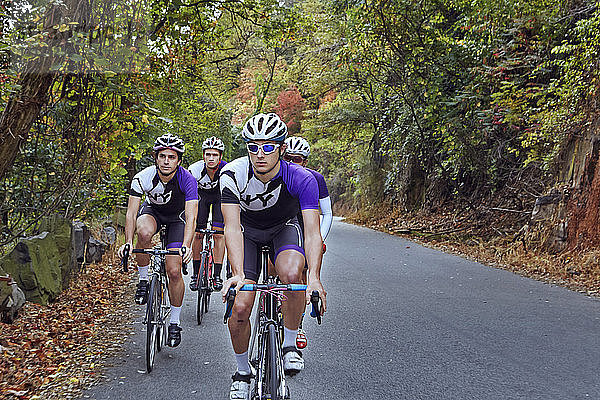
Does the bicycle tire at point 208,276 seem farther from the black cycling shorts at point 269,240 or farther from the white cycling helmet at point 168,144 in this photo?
the black cycling shorts at point 269,240

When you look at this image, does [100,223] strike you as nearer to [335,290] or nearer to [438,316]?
[335,290]

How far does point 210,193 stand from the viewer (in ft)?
29.1

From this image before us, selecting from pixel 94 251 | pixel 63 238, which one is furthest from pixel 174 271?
pixel 94 251

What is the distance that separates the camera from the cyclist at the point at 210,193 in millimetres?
8445

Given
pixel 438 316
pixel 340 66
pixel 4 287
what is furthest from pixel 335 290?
pixel 340 66

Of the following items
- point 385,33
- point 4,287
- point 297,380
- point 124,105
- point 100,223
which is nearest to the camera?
point 297,380

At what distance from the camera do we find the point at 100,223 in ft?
45.4

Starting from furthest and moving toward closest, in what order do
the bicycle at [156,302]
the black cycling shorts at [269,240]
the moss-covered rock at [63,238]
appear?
the moss-covered rock at [63,238], the bicycle at [156,302], the black cycling shorts at [269,240]

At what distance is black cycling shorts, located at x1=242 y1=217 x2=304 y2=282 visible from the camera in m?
4.69

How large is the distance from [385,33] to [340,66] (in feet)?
19.1

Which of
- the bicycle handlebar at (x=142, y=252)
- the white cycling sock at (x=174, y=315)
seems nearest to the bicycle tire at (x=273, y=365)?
the bicycle handlebar at (x=142, y=252)

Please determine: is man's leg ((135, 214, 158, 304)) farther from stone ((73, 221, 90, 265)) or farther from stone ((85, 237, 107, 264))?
stone ((85, 237, 107, 264))

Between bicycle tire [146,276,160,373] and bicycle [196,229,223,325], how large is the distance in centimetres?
175

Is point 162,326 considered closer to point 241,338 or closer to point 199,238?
point 241,338
